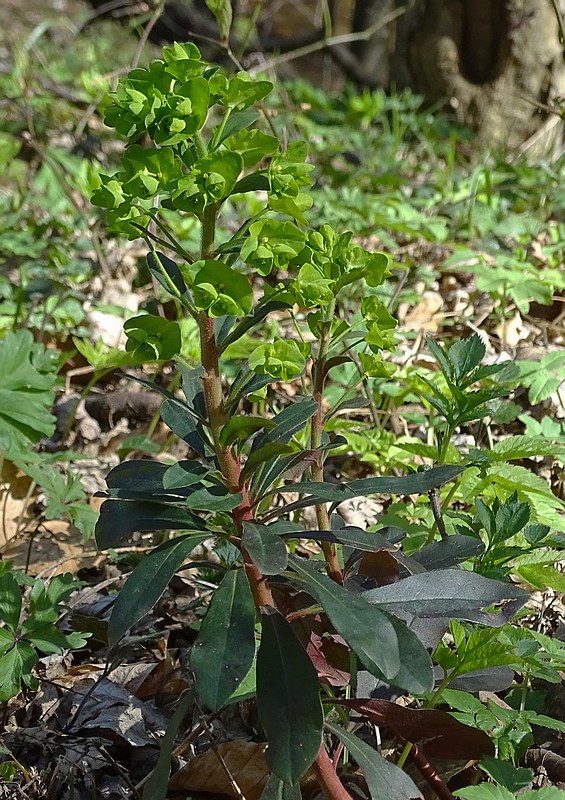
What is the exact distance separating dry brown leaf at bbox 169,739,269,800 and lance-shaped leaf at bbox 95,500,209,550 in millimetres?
426

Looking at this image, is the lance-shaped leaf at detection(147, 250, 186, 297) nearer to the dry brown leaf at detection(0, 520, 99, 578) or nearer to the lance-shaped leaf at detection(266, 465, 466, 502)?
the lance-shaped leaf at detection(266, 465, 466, 502)

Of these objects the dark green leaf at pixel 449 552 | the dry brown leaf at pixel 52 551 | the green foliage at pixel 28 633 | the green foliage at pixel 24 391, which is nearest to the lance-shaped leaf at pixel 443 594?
the dark green leaf at pixel 449 552

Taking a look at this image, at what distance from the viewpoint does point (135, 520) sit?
1.02 m

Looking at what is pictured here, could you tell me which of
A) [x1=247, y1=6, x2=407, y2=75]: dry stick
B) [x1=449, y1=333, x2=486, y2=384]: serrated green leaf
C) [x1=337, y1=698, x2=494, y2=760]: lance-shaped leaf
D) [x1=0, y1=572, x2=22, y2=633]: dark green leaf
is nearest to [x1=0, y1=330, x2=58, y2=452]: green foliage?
[x1=0, y1=572, x2=22, y2=633]: dark green leaf

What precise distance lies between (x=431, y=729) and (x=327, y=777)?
157 mm

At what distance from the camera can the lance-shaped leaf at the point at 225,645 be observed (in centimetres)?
85

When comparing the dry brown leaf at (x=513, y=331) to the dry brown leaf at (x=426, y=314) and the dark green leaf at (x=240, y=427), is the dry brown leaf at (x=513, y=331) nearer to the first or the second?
the dry brown leaf at (x=426, y=314)

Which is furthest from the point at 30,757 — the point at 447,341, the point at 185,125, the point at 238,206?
the point at 238,206

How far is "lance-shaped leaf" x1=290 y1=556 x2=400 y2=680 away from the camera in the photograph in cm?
85

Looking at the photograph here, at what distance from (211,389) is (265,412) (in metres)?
1.30

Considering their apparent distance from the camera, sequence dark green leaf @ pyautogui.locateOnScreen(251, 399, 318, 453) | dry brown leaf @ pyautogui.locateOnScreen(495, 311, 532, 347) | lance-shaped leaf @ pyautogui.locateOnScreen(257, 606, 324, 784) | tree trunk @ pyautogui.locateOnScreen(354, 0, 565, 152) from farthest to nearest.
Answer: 1. tree trunk @ pyautogui.locateOnScreen(354, 0, 565, 152)
2. dry brown leaf @ pyautogui.locateOnScreen(495, 311, 532, 347)
3. dark green leaf @ pyautogui.locateOnScreen(251, 399, 318, 453)
4. lance-shaped leaf @ pyautogui.locateOnScreen(257, 606, 324, 784)

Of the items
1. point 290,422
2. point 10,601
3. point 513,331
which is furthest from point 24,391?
point 513,331

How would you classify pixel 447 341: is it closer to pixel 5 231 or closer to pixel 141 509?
pixel 141 509

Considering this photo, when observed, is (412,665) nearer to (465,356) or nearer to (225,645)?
(225,645)
